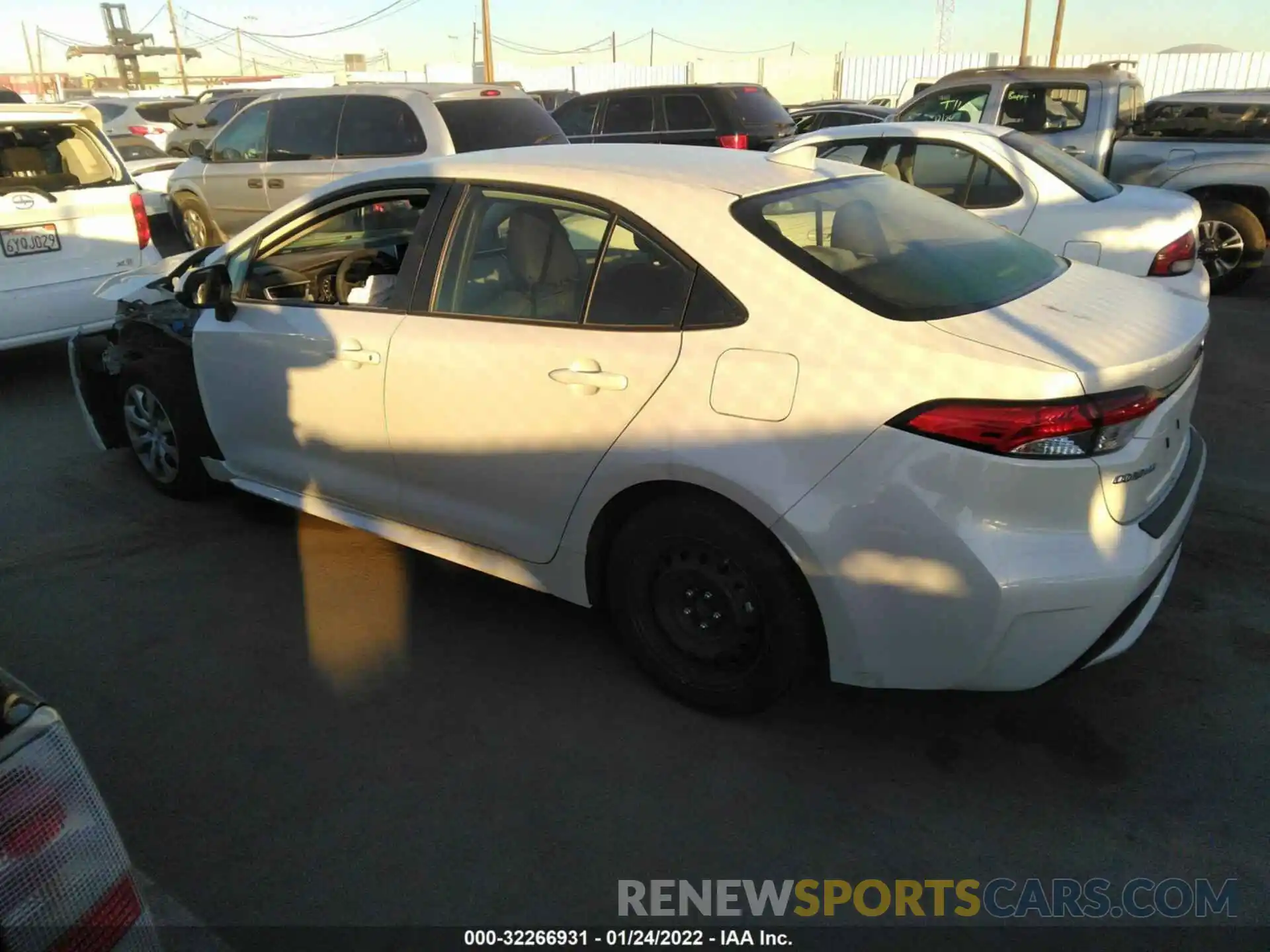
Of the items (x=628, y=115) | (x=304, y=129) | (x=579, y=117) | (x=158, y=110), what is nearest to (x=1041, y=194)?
(x=304, y=129)

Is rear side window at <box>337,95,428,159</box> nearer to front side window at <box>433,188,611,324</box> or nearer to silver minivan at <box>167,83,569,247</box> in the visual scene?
silver minivan at <box>167,83,569,247</box>

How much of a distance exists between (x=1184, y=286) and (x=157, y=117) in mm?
19344

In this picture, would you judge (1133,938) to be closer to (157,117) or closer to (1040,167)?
(1040,167)

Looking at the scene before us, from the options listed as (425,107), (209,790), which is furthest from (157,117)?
(209,790)

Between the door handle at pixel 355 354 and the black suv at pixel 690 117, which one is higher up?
the black suv at pixel 690 117

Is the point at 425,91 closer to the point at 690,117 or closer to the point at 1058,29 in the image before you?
the point at 690,117

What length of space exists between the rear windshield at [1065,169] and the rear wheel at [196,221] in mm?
8104

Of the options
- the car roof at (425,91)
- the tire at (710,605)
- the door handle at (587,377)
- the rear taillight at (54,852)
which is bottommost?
the tire at (710,605)

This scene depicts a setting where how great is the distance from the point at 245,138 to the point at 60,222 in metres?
3.83

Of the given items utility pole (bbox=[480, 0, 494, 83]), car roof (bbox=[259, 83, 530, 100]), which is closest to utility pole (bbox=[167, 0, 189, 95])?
utility pole (bbox=[480, 0, 494, 83])

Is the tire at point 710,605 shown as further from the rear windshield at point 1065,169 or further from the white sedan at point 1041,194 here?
the rear windshield at point 1065,169

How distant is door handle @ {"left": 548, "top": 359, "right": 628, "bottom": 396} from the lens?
112 inches

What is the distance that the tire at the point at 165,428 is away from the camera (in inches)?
170

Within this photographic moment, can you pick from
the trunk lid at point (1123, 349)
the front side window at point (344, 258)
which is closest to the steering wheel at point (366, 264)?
the front side window at point (344, 258)
